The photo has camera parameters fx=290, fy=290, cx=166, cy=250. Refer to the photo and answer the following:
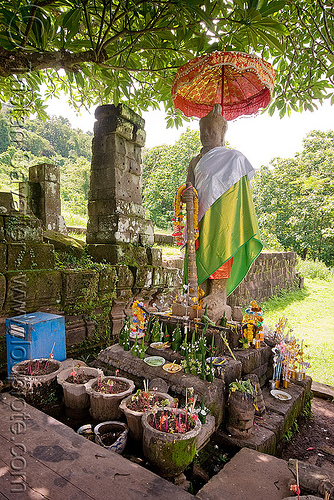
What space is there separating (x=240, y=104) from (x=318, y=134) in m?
19.3

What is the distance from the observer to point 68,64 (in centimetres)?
294

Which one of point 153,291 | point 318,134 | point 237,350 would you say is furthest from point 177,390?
point 318,134

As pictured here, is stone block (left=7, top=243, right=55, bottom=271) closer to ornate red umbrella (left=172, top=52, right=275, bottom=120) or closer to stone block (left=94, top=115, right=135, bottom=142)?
stone block (left=94, top=115, right=135, bottom=142)

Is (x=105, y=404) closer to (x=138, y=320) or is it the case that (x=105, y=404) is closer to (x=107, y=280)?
(x=138, y=320)

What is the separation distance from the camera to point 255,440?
243 centimetres

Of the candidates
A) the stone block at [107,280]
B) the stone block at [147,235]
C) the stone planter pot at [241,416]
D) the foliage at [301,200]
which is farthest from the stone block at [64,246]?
the foliage at [301,200]

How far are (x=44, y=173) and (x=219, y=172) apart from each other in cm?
299

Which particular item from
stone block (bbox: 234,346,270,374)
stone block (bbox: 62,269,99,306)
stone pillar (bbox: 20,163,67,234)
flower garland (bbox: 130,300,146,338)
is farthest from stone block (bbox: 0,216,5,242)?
stone block (bbox: 234,346,270,374)

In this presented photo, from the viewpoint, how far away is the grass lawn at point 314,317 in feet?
17.5

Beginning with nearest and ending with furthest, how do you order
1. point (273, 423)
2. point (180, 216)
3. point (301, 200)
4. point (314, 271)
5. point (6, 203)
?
1. point (273, 423)
2. point (6, 203)
3. point (180, 216)
4. point (314, 271)
5. point (301, 200)

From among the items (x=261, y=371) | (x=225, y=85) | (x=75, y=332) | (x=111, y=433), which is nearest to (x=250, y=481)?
(x=111, y=433)

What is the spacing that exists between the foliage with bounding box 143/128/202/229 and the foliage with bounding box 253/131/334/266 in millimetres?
5351

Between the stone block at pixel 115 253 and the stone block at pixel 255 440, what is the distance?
92.5 inches

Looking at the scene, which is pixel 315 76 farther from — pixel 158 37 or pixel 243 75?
pixel 158 37
